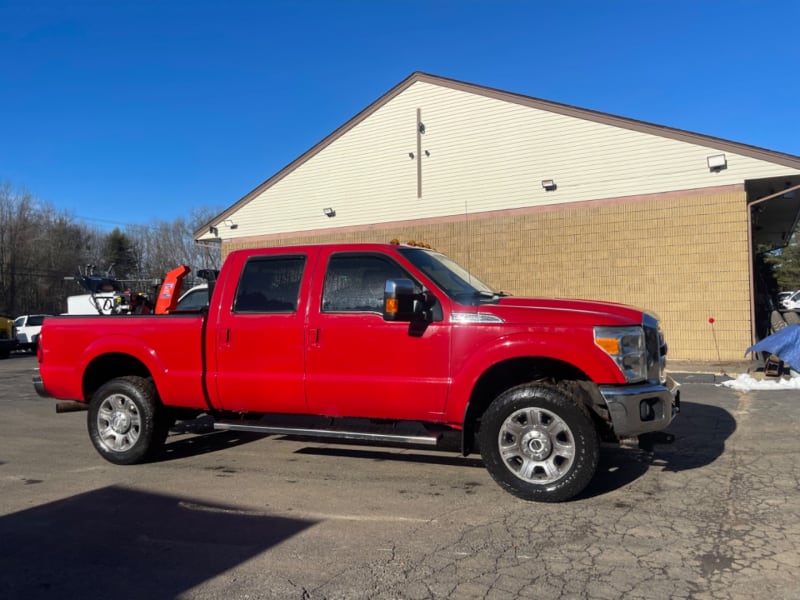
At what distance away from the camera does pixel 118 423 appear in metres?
6.06

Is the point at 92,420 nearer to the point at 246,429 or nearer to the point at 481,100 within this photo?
the point at 246,429

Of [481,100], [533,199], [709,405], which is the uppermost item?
[481,100]

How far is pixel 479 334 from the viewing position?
15.6ft

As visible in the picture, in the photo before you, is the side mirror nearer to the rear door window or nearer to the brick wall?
the rear door window

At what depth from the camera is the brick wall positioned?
46.5ft

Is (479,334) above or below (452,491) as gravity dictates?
above

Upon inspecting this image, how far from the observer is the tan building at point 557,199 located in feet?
46.7

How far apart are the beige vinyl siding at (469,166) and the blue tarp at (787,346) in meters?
4.49

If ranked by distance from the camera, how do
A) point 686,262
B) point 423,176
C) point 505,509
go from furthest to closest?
1. point 423,176
2. point 686,262
3. point 505,509

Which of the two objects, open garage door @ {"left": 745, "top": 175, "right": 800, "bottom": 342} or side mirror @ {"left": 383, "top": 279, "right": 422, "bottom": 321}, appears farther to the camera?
open garage door @ {"left": 745, "top": 175, "right": 800, "bottom": 342}

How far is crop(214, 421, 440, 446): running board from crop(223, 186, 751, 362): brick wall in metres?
10.7

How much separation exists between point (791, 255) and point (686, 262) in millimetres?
41236

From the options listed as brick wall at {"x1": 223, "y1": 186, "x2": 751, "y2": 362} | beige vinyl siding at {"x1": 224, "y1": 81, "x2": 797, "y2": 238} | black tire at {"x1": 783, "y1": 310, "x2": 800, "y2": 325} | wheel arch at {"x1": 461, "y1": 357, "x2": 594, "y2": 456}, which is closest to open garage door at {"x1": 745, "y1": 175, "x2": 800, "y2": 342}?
black tire at {"x1": 783, "y1": 310, "x2": 800, "y2": 325}

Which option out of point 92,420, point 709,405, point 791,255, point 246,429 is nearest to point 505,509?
point 246,429
